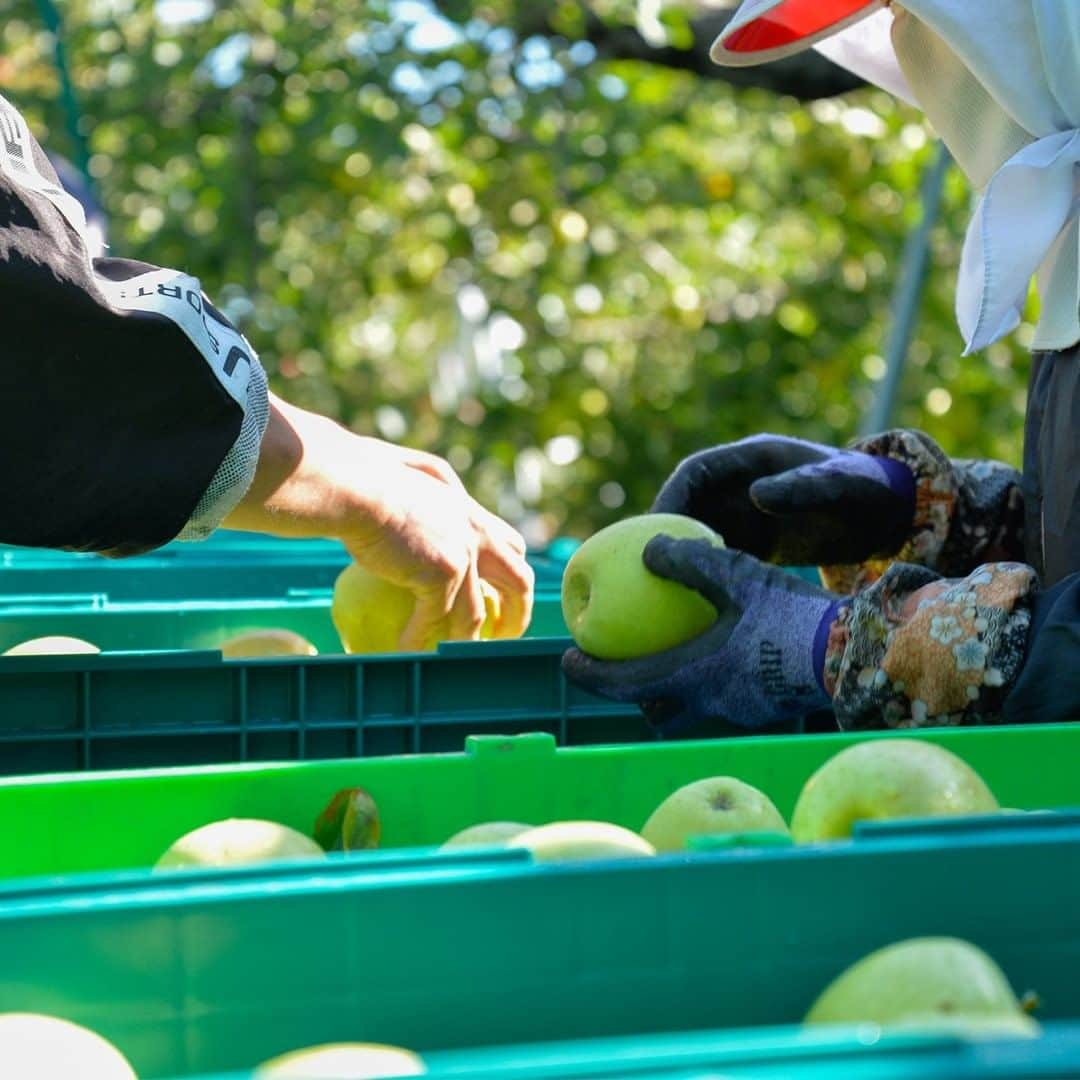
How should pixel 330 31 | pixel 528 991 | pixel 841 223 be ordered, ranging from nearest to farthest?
pixel 528 991, pixel 330 31, pixel 841 223

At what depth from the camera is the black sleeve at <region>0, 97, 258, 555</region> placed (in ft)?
4.61

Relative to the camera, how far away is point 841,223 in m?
5.95

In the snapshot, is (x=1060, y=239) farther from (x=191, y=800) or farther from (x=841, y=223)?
(x=841, y=223)

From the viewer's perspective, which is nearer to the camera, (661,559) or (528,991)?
(528,991)

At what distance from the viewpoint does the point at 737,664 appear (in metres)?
1.64

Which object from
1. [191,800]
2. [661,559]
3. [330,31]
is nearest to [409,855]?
[191,800]

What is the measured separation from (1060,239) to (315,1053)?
4.71 ft

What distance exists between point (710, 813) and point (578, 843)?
0.57 feet

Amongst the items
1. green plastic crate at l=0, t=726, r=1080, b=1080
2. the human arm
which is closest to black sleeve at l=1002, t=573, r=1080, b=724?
green plastic crate at l=0, t=726, r=1080, b=1080

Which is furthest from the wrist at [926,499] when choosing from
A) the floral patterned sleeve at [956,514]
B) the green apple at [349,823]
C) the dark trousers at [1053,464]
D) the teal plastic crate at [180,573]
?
the green apple at [349,823]

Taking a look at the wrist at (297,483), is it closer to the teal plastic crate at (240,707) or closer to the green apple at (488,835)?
the teal plastic crate at (240,707)

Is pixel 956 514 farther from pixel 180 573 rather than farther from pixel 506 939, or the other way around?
pixel 506 939

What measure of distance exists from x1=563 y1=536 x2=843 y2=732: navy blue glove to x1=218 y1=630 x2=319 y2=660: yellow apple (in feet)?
1.40

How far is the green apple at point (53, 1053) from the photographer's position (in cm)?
73
